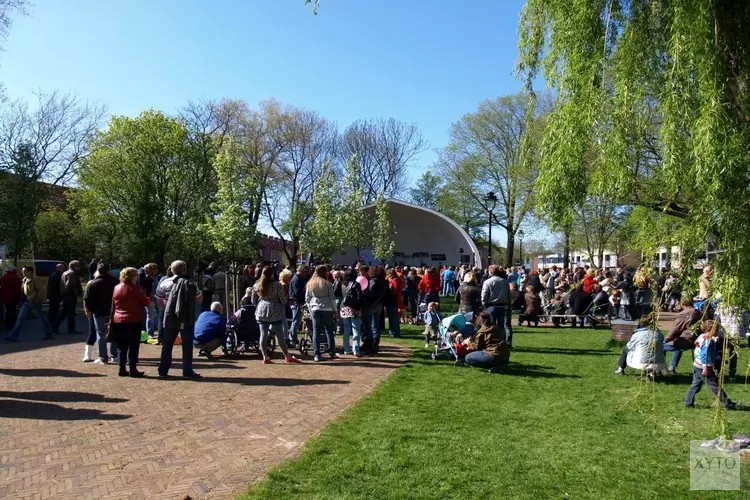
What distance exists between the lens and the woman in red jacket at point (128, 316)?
8469 mm

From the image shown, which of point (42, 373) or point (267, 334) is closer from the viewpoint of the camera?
point (42, 373)

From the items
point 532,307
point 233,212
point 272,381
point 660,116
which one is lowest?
point 272,381

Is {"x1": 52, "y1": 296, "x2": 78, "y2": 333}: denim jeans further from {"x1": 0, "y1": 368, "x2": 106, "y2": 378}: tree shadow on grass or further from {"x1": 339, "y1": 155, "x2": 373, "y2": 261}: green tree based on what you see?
{"x1": 339, "y1": 155, "x2": 373, "y2": 261}: green tree

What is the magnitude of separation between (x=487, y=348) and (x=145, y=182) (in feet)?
90.7

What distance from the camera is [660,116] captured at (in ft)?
13.8

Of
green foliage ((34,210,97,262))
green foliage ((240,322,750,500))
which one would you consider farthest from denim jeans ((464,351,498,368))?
green foliage ((34,210,97,262))

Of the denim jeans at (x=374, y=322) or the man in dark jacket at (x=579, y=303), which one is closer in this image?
the denim jeans at (x=374, y=322)

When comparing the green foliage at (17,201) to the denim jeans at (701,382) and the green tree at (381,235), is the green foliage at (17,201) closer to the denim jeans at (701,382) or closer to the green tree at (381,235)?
the green tree at (381,235)

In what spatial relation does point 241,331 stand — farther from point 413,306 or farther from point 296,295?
point 413,306

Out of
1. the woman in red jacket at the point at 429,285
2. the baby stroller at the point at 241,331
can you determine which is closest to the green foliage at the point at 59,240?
the woman in red jacket at the point at 429,285

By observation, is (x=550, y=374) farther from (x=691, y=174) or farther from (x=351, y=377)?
(x=691, y=174)

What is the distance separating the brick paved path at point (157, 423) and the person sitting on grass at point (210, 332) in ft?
1.80

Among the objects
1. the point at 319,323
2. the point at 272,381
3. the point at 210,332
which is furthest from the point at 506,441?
the point at 210,332

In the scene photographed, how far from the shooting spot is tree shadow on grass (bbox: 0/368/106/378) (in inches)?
341
